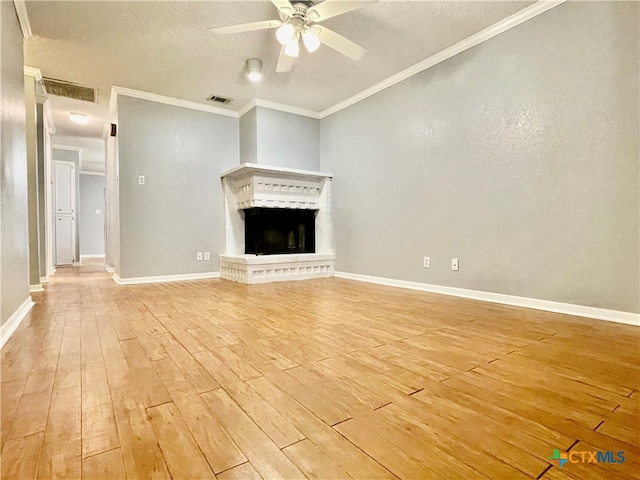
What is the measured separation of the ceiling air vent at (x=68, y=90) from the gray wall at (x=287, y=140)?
2.01m

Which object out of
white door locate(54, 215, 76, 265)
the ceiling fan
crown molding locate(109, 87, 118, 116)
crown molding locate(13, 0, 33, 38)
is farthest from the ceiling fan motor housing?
white door locate(54, 215, 76, 265)

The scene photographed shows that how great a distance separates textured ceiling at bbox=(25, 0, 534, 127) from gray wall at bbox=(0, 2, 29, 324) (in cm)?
51

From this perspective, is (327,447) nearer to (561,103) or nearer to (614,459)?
(614,459)

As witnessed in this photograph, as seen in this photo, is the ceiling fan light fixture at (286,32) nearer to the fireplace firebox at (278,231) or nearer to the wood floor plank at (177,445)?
the fireplace firebox at (278,231)

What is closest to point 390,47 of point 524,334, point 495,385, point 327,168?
point 327,168

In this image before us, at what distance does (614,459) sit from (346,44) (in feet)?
8.87

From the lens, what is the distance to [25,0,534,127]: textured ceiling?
246 cm

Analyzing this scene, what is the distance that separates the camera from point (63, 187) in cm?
652

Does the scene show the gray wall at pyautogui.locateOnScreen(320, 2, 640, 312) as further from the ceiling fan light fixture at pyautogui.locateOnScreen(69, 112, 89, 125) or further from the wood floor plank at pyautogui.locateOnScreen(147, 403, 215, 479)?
the ceiling fan light fixture at pyautogui.locateOnScreen(69, 112, 89, 125)

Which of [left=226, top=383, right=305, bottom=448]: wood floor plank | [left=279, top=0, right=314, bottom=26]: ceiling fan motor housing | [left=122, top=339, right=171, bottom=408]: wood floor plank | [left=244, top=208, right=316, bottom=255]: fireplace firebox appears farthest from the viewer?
[left=244, top=208, right=316, bottom=255]: fireplace firebox

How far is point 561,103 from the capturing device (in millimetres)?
2289

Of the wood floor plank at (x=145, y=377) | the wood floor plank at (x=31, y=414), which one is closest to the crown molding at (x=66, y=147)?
the wood floor plank at (x=145, y=377)

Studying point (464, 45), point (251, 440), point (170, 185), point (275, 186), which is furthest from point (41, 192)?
point (464, 45)

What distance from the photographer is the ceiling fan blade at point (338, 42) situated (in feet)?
7.79
